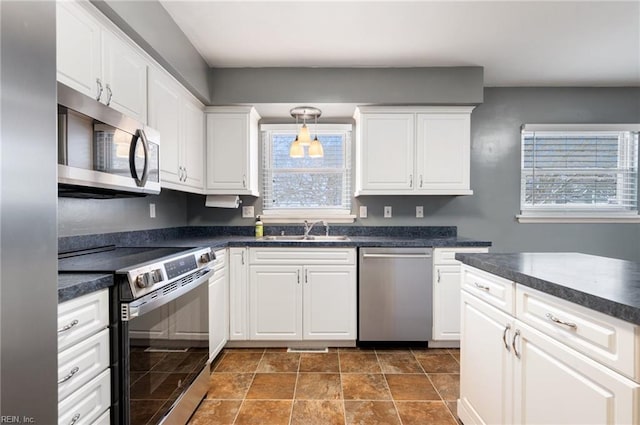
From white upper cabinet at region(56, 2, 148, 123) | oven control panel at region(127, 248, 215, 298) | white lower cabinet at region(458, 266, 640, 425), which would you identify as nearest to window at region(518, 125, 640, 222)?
white lower cabinet at region(458, 266, 640, 425)

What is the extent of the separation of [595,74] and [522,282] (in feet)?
10.0

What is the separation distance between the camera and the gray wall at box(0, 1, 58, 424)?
17.4 inches

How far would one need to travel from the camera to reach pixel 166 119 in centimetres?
229

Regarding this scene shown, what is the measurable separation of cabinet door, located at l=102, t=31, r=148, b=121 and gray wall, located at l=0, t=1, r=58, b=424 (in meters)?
1.36

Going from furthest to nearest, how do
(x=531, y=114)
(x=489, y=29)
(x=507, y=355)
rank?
(x=531, y=114) < (x=489, y=29) < (x=507, y=355)

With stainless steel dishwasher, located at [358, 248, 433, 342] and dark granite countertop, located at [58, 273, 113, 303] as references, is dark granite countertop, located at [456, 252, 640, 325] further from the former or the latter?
dark granite countertop, located at [58, 273, 113, 303]

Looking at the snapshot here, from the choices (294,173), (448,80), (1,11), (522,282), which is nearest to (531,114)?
(448,80)

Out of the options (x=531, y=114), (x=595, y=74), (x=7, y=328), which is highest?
(x=595, y=74)

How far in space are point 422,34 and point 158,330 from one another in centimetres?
250

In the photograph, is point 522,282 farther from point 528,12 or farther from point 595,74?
point 595,74

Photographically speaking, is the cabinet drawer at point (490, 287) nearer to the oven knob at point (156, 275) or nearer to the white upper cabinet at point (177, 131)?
the oven knob at point (156, 275)

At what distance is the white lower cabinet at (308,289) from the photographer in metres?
2.72

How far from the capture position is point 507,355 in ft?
4.32

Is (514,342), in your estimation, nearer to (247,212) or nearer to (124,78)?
(124,78)
